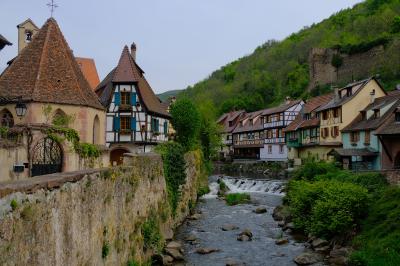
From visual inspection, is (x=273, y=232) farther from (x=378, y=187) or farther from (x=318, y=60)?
(x=318, y=60)

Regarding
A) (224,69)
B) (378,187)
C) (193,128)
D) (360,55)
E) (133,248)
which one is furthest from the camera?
(224,69)

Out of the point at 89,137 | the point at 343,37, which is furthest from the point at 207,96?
the point at 89,137

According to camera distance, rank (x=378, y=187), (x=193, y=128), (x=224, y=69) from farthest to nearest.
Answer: (x=224, y=69) → (x=193, y=128) → (x=378, y=187)

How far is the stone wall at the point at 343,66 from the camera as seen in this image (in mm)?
73625

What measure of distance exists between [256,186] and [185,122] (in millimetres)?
11422

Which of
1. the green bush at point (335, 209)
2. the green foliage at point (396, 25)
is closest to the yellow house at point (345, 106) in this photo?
the green bush at point (335, 209)

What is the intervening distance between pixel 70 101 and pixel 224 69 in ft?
413

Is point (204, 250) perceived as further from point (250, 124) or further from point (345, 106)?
point (250, 124)

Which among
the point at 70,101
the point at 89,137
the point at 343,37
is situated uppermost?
the point at 343,37

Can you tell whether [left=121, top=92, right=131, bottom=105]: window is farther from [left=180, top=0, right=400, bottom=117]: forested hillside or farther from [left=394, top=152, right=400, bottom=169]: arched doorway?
[left=180, top=0, right=400, bottom=117]: forested hillside

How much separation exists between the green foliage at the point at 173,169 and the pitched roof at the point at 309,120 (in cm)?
2839

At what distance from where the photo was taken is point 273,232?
965 inches

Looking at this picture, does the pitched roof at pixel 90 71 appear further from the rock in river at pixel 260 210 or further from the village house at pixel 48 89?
the rock in river at pixel 260 210

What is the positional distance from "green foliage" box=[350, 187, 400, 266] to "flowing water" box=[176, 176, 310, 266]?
9.99ft
